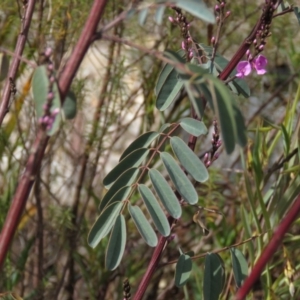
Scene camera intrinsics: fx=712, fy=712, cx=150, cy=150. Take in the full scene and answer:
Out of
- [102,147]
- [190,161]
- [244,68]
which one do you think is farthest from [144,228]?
[102,147]

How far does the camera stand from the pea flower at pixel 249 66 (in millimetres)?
1150

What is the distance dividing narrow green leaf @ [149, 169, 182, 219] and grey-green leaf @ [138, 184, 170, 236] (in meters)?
0.02

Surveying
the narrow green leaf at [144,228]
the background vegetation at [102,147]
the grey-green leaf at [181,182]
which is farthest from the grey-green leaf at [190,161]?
the background vegetation at [102,147]

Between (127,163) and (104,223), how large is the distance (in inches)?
4.4

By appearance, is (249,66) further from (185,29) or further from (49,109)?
(49,109)

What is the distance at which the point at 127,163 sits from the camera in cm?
121

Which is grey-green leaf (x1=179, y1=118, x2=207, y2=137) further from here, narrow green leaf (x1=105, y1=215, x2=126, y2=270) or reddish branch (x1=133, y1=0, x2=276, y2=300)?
narrow green leaf (x1=105, y1=215, x2=126, y2=270)

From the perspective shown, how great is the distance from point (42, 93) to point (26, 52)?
1.28 m

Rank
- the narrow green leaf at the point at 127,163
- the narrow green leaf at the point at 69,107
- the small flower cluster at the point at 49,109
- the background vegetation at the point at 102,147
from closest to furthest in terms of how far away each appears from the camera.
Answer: the small flower cluster at the point at 49,109
the narrow green leaf at the point at 69,107
the narrow green leaf at the point at 127,163
the background vegetation at the point at 102,147

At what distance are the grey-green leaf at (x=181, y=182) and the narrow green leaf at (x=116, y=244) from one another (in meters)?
0.11

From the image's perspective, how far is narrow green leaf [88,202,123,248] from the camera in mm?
1153

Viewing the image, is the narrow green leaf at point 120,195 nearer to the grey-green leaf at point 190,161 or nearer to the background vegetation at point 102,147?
the grey-green leaf at point 190,161

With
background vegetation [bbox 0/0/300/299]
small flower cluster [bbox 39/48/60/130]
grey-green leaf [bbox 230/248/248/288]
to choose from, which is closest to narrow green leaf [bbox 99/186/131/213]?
grey-green leaf [bbox 230/248/248/288]

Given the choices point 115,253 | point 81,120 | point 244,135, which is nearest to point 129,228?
point 81,120
